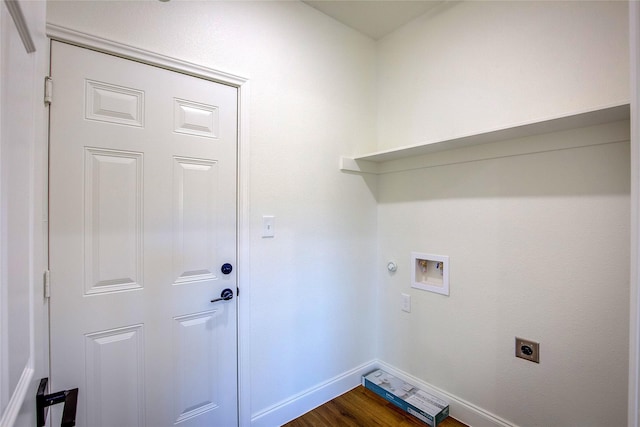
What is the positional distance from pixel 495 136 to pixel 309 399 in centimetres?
205

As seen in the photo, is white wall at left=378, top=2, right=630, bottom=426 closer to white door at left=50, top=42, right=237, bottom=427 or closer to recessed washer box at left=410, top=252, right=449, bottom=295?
recessed washer box at left=410, top=252, right=449, bottom=295

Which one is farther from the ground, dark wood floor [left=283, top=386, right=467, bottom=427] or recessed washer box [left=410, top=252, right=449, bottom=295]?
recessed washer box [left=410, top=252, right=449, bottom=295]

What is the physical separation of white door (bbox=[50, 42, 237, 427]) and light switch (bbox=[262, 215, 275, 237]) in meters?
0.20

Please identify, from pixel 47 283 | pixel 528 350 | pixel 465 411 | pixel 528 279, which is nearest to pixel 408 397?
pixel 465 411

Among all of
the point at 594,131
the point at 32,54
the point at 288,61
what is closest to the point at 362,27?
the point at 288,61

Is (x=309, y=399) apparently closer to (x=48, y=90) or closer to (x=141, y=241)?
(x=141, y=241)

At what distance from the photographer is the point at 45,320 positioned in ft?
4.02

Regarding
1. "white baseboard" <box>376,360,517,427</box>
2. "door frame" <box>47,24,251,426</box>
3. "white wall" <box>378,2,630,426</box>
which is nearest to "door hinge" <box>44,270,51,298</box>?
"door frame" <box>47,24,251,426</box>

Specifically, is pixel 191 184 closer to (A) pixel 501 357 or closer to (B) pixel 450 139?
(B) pixel 450 139

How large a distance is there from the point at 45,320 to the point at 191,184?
825mm

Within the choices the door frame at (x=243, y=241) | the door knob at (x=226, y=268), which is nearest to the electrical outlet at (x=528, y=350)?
the door frame at (x=243, y=241)

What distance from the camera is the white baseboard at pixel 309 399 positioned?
6.03 feet

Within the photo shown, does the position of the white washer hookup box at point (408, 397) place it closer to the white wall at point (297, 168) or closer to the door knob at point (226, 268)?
the white wall at point (297, 168)

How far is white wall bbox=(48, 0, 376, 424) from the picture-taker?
5.32 ft
